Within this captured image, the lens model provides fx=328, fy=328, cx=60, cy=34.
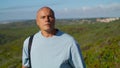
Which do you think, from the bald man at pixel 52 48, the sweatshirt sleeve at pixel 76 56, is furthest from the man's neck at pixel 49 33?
the sweatshirt sleeve at pixel 76 56

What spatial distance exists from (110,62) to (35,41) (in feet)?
33.9

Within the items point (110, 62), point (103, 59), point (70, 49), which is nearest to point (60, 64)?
point (70, 49)

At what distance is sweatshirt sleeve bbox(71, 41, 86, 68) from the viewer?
3.97 metres

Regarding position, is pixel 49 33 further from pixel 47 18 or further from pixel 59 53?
pixel 59 53

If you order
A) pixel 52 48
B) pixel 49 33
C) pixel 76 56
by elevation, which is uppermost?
pixel 49 33

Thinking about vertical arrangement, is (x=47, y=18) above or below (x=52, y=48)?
above

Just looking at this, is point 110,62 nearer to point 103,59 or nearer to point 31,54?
point 103,59

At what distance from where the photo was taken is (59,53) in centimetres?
402

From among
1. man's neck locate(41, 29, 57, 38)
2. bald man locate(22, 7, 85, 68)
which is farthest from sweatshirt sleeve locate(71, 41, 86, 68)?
man's neck locate(41, 29, 57, 38)

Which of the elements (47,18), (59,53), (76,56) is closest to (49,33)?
(47,18)

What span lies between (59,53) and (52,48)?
109mm

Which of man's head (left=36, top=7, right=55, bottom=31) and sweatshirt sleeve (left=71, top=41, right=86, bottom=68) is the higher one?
man's head (left=36, top=7, right=55, bottom=31)

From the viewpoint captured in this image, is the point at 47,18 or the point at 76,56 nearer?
the point at 76,56

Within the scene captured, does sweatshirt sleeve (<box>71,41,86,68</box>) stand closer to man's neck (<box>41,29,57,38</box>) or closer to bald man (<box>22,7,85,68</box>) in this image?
bald man (<box>22,7,85,68</box>)
